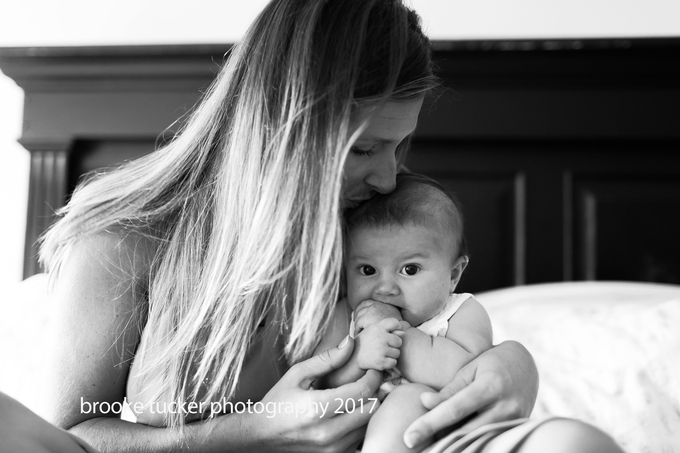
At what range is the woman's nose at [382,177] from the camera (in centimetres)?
100

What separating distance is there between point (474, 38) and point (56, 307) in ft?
4.28

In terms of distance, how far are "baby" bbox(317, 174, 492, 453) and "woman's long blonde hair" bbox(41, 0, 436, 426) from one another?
2.8 inches

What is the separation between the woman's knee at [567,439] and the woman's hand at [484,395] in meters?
0.12

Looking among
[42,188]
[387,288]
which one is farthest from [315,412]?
[42,188]

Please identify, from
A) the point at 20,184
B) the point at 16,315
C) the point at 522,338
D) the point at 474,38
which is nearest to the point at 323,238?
the point at 522,338

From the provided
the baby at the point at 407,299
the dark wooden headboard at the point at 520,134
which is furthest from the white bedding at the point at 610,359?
the baby at the point at 407,299

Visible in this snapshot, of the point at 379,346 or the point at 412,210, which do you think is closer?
the point at 379,346

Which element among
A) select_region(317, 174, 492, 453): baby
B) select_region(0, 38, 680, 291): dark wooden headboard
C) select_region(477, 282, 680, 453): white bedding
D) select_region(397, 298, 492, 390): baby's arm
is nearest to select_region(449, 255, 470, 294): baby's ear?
select_region(317, 174, 492, 453): baby

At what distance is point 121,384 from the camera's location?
0.98 metres

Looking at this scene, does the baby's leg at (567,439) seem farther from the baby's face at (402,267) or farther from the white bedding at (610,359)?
the white bedding at (610,359)

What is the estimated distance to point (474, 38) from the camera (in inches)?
71.0

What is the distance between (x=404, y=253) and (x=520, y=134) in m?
0.97

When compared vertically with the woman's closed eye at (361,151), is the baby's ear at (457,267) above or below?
below

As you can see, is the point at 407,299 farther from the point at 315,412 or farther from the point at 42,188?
the point at 42,188
